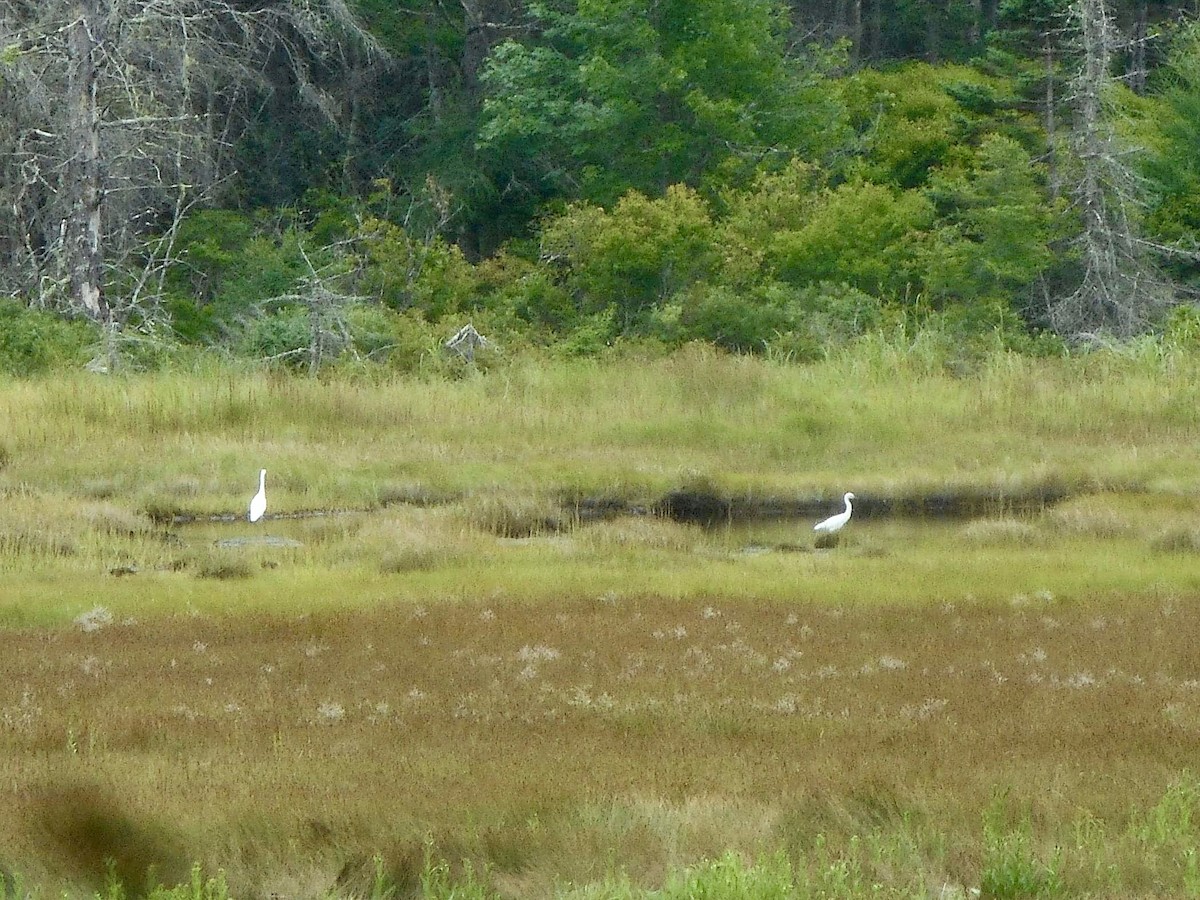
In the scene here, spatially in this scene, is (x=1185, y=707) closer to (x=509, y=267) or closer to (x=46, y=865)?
(x=46, y=865)

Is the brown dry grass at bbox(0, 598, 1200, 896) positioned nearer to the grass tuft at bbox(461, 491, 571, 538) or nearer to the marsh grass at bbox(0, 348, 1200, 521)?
the grass tuft at bbox(461, 491, 571, 538)

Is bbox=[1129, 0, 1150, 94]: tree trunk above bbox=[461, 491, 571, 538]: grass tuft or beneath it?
above

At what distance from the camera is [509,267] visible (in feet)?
129

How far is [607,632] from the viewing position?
13.5 m

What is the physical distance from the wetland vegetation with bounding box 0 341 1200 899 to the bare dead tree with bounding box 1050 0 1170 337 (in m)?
5.67

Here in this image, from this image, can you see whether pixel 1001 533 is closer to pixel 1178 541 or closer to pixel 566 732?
pixel 1178 541

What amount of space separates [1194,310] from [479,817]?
27.2 meters

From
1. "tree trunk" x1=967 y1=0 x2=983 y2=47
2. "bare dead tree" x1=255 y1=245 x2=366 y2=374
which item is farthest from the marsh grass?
"tree trunk" x1=967 y1=0 x2=983 y2=47

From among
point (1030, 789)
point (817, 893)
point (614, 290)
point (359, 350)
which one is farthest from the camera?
point (614, 290)

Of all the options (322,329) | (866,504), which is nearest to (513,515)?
(866,504)

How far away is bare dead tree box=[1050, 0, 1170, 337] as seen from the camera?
111ft

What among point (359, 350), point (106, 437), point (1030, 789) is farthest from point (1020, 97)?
point (1030, 789)

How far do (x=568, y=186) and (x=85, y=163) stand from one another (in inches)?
531

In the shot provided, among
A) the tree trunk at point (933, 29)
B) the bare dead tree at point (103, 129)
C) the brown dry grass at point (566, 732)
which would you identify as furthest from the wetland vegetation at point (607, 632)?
the tree trunk at point (933, 29)
